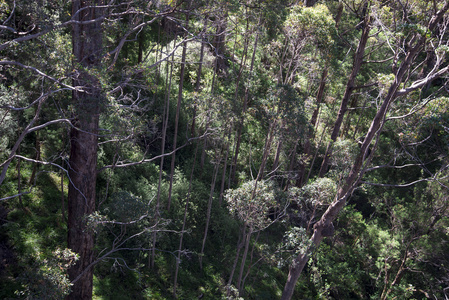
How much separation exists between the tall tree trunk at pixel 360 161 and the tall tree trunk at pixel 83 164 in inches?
200

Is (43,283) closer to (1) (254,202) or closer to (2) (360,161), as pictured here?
(1) (254,202)

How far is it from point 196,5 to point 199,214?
7.18m

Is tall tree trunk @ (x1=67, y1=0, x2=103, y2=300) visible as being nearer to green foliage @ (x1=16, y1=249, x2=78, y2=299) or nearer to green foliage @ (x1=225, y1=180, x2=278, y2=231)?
green foliage @ (x1=16, y1=249, x2=78, y2=299)

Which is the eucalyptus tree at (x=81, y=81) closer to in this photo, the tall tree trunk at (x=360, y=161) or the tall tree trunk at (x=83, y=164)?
the tall tree trunk at (x=83, y=164)

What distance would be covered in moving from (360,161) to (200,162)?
292 inches

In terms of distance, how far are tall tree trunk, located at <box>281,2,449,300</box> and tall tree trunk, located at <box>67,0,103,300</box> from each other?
5.07 metres

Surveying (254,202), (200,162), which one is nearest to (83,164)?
(254,202)

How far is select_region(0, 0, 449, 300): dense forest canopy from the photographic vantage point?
19.7ft

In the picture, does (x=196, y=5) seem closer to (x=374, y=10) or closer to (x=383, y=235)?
(x=374, y=10)

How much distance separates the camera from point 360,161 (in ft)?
27.1

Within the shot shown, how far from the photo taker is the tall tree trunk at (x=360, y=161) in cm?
676

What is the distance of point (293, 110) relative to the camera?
→ 7801 millimetres

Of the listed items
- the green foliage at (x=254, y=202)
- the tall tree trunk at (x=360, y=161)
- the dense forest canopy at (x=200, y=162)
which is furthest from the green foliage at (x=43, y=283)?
the tall tree trunk at (x=360, y=161)

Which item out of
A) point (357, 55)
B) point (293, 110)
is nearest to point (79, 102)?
point (293, 110)
